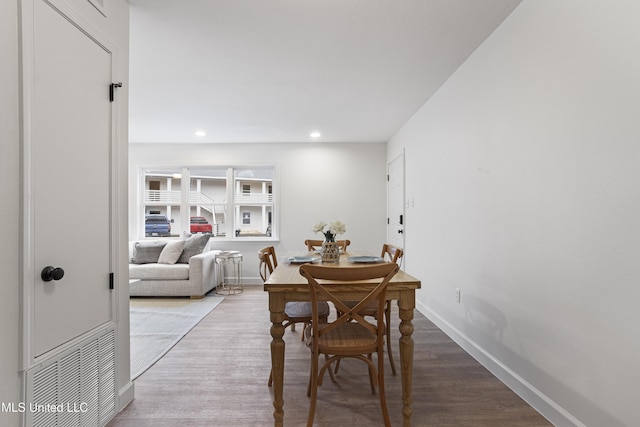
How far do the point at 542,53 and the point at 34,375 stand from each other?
296 centimetres

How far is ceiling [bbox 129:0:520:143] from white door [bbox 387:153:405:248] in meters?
0.81

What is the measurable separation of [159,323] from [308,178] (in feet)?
10.4

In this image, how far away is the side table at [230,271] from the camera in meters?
4.82

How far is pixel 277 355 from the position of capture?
1.62 meters

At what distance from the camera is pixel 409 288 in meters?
1.69

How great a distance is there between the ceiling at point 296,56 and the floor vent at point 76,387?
209cm

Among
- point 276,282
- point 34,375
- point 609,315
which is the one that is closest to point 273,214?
point 276,282

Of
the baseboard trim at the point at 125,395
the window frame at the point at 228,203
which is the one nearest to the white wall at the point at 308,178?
the window frame at the point at 228,203

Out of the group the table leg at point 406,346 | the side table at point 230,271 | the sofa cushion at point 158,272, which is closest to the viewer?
the table leg at point 406,346

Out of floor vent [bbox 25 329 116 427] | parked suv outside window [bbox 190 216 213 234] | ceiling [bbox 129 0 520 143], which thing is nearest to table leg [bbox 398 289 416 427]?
floor vent [bbox 25 329 116 427]

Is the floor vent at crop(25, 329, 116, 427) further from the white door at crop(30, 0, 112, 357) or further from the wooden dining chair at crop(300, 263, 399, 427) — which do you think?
the wooden dining chair at crop(300, 263, 399, 427)

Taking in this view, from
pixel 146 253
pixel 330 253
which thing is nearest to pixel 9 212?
pixel 330 253

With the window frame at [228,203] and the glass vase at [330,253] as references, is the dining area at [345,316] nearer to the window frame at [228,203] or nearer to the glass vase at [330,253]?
the glass vase at [330,253]

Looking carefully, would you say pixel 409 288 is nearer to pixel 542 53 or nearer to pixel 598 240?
pixel 598 240
